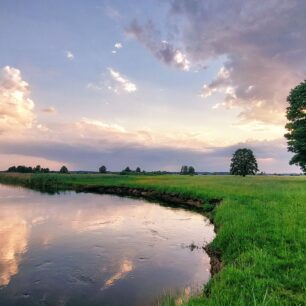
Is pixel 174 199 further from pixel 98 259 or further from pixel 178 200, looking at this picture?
pixel 98 259

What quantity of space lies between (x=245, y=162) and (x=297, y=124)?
49.1m

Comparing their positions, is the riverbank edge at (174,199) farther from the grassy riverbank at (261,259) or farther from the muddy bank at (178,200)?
the grassy riverbank at (261,259)

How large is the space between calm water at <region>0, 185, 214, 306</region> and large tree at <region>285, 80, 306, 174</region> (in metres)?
29.9

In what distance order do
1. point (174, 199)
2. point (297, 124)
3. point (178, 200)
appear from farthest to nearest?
point (297, 124)
point (174, 199)
point (178, 200)

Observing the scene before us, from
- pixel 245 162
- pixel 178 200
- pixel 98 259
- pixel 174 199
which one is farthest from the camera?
pixel 245 162

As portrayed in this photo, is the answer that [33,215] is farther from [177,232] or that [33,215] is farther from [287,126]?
[287,126]

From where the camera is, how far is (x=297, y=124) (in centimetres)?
5062

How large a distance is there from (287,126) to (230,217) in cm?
3826

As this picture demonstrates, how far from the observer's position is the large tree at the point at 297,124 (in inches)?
1910

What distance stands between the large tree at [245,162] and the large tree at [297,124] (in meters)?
47.0

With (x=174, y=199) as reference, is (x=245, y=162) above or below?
above

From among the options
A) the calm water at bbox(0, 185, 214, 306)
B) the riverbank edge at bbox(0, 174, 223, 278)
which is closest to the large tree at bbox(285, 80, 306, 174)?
the riverbank edge at bbox(0, 174, 223, 278)

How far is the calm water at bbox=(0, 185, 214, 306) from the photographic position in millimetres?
10531

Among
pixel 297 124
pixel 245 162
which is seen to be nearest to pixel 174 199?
pixel 297 124
